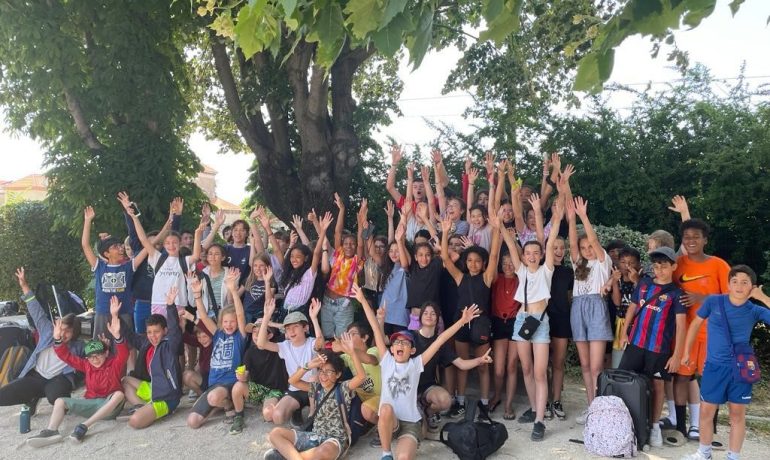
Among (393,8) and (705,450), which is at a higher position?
(393,8)

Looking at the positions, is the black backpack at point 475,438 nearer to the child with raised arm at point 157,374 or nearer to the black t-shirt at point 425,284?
the black t-shirt at point 425,284

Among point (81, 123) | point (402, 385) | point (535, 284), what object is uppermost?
point (81, 123)

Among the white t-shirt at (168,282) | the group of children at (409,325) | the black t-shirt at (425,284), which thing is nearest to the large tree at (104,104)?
the group of children at (409,325)

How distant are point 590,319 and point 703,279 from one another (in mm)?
984

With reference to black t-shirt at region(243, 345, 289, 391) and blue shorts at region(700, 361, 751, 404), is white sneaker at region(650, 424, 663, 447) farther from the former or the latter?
black t-shirt at region(243, 345, 289, 391)

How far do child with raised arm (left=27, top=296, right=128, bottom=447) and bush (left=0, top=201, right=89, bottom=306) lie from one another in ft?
23.5

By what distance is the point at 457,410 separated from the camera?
570cm

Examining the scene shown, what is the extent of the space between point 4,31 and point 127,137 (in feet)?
6.69

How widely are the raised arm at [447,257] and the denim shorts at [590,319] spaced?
113 cm

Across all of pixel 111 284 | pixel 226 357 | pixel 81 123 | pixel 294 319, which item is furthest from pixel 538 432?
pixel 81 123

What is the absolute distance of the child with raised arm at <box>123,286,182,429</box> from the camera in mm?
5867

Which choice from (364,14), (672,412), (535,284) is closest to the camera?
(364,14)

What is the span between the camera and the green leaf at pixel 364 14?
2359 millimetres

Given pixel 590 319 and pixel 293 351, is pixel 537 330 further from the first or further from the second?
pixel 293 351
